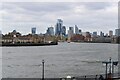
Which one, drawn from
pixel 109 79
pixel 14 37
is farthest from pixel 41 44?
pixel 109 79

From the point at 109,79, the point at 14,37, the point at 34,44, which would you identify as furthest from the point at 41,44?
the point at 109,79

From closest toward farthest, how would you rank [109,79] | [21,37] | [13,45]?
[109,79] → [13,45] → [21,37]

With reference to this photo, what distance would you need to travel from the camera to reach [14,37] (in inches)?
6678

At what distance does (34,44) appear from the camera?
169 metres

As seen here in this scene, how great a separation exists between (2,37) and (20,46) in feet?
39.6

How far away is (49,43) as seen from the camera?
584ft

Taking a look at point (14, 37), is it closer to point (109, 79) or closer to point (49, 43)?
point (49, 43)

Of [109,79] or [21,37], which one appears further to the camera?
[21,37]

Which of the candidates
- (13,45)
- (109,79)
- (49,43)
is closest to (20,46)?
(13,45)

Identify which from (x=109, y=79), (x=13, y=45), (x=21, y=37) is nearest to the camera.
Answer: (x=109, y=79)

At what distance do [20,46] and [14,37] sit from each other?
6663mm

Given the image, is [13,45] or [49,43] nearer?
[13,45]

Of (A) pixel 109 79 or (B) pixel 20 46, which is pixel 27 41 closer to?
(B) pixel 20 46

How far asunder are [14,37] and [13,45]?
7.32 meters
